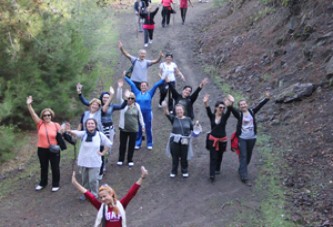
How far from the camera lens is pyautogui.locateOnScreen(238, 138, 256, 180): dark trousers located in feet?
32.0

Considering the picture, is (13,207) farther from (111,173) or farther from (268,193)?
(268,193)

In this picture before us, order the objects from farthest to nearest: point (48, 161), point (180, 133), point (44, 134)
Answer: point (48, 161) → point (180, 133) → point (44, 134)

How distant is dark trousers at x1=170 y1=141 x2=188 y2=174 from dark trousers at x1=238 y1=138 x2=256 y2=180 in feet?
3.73

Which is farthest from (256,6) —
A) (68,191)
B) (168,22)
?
(68,191)

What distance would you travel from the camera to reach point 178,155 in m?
10.1

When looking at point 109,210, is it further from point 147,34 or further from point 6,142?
point 147,34

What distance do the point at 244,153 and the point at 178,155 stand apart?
1374mm

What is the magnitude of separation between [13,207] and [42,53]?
5.21 m

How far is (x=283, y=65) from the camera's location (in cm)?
1484

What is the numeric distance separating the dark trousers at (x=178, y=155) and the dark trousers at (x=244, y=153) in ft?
3.73

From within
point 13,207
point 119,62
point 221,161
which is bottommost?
point 13,207

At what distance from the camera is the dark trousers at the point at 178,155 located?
9.87m

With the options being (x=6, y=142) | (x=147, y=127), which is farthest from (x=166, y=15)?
(x=6, y=142)

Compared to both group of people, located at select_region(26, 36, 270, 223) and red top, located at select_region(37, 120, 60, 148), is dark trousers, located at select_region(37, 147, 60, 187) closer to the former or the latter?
group of people, located at select_region(26, 36, 270, 223)
